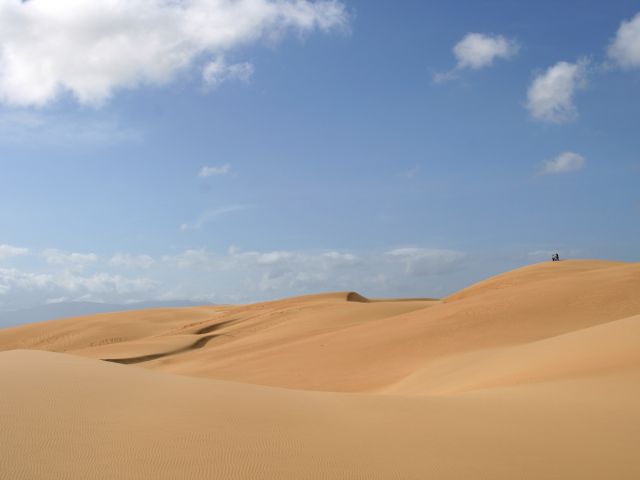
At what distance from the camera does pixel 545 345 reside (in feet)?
36.9

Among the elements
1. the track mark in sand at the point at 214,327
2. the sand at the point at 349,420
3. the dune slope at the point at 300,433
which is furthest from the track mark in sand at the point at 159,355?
the dune slope at the point at 300,433

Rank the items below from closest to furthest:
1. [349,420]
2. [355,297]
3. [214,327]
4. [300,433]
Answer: [300,433]
[349,420]
[214,327]
[355,297]

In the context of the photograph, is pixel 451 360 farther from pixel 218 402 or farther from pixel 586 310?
pixel 218 402

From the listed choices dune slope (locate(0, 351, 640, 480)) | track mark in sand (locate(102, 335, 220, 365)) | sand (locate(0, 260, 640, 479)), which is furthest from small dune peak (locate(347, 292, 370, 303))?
dune slope (locate(0, 351, 640, 480))

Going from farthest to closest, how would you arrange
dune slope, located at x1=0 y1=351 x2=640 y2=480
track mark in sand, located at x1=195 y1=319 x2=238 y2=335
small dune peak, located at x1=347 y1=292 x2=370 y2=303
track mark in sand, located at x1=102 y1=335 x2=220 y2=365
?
small dune peak, located at x1=347 y1=292 x2=370 y2=303 < track mark in sand, located at x1=195 y1=319 x2=238 y2=335 < track mark in sand, located at x1=102 y1=335 x2=220 y2=365 < dune slope, located at x1=0 y1=351 x2=640 y2=480

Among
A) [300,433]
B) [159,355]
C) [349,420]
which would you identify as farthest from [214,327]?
[300,433]

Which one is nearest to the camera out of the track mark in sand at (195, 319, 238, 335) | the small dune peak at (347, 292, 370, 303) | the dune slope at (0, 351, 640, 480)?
the dune slope at (0, 351, 640, 480)

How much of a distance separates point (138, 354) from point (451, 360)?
13669 millimetres

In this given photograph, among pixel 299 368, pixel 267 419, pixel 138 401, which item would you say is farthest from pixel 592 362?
pixel 299 368

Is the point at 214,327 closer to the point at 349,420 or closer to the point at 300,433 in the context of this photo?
the point at 349,420

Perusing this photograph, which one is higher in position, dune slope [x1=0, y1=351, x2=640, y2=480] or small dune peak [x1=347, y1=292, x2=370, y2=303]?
small dune peak [x1=347, y1=292, x2=370, y2=303]

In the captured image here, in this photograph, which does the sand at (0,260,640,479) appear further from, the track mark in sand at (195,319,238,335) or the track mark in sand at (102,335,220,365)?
the track mark in sand at (195,319,238,335)

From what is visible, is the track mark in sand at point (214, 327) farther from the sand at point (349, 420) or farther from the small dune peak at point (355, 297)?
the sand at point (349, 420)

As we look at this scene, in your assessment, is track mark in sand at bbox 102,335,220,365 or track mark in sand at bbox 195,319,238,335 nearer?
track mark in sand at bbox 102,335,220,365
